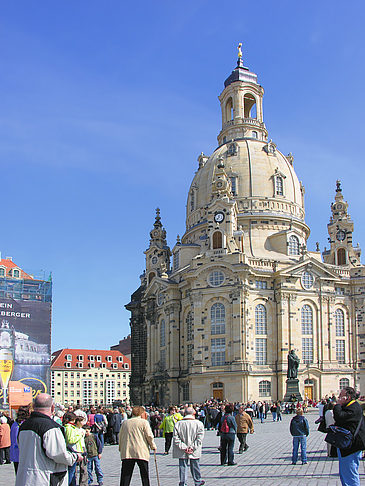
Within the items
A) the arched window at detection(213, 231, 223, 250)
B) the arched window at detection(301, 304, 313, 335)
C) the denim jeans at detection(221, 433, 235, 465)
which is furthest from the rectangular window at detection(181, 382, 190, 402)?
the denim jeans at detection(221, 433, 235, 465)

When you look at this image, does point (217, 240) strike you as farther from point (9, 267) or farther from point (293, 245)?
point (9, 267)

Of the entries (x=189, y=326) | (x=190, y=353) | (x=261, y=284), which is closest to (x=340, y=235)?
(x=261, y=284)

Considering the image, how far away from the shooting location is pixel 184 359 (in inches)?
2495

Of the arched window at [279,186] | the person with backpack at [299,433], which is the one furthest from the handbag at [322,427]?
the arched window at [279,186]

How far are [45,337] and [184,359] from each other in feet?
47.2

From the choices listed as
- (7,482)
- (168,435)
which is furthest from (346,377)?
(7,482)

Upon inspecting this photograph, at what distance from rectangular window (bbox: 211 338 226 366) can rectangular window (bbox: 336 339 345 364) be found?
488 inches

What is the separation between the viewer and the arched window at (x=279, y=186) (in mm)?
69000

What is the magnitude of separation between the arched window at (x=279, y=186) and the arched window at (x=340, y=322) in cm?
1442

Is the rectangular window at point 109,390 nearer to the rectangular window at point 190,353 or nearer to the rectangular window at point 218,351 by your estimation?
the rectangular window at point 190,353

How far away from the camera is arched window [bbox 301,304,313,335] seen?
61531mm

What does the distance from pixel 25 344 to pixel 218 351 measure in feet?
58.2

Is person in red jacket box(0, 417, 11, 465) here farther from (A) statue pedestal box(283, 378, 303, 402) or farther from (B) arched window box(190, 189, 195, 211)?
(B) arched window box(190, 189, 195, 211)

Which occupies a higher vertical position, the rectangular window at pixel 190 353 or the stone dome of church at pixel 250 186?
the stone dome of church at pixel 250 186
